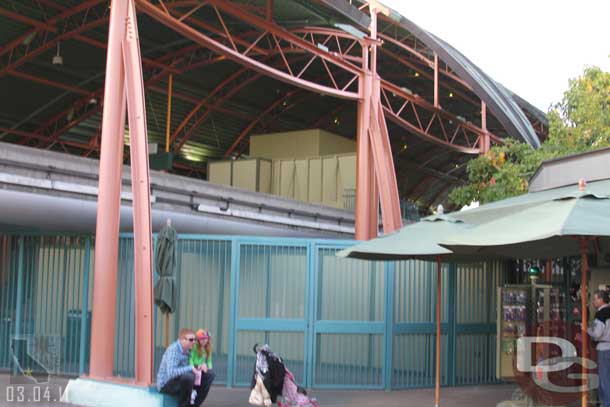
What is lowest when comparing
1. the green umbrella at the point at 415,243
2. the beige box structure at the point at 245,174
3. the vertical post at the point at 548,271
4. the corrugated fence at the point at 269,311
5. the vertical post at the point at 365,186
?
the corrugated fence at the point at 269,311

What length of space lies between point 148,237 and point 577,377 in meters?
6.16

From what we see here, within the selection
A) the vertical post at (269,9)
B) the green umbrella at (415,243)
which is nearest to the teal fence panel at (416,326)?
the green umbrella at (415,243)

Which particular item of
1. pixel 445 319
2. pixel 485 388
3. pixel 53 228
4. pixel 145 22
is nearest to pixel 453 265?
pixel 445 319

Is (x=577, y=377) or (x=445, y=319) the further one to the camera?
(x=445, y=319)

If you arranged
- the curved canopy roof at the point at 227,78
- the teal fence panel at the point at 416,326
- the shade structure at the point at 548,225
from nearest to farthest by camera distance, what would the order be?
the shade structure at the point at 548,225, the teal fence panel at the point at 416,326, the curved canopy roof at the point at 227,78

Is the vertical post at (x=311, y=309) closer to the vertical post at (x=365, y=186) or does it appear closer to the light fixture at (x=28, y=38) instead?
the vertical post at (x=365, y=186)

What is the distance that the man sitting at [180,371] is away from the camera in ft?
31.4

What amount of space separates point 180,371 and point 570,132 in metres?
15.3

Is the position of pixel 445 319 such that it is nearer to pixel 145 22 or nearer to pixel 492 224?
pixel 492 224

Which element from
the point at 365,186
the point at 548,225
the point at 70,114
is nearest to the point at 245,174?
the point at 70,114

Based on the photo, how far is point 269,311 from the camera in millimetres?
13008

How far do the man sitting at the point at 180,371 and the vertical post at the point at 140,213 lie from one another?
1128mm

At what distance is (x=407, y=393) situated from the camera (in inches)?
501

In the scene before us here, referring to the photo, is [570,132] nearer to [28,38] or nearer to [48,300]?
[48,300]
